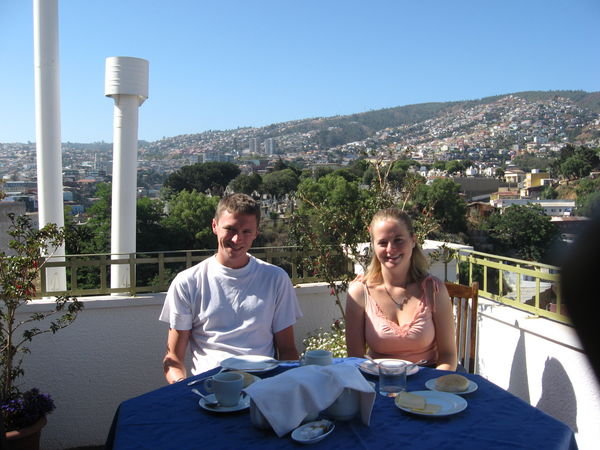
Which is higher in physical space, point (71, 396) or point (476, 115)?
point (476, 115)

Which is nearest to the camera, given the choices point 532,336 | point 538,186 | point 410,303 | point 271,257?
point 410,303

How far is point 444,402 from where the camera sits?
6.13ft

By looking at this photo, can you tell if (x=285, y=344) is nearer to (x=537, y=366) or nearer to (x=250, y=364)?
(x=250, y=364)

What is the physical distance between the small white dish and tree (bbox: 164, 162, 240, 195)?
61.3 metres

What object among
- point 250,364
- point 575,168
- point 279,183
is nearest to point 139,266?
point 250,364

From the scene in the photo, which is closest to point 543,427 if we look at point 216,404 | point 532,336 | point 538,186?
point 216,404

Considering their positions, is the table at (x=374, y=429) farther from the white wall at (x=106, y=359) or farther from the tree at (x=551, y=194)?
the tree at (x=551, y=194)

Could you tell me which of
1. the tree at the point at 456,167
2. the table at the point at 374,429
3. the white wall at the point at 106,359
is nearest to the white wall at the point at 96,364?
the white wall at the point at 106,359

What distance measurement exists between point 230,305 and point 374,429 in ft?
3.72

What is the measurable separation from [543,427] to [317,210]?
275 centimetres

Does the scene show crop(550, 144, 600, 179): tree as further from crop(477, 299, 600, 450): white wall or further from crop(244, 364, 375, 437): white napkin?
crop(244, 364, 375, 437): white napkin

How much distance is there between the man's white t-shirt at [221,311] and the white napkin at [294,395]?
1.01 metres

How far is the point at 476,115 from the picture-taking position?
336ft

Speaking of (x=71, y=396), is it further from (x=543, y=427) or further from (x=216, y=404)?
(x=543, y=427)
